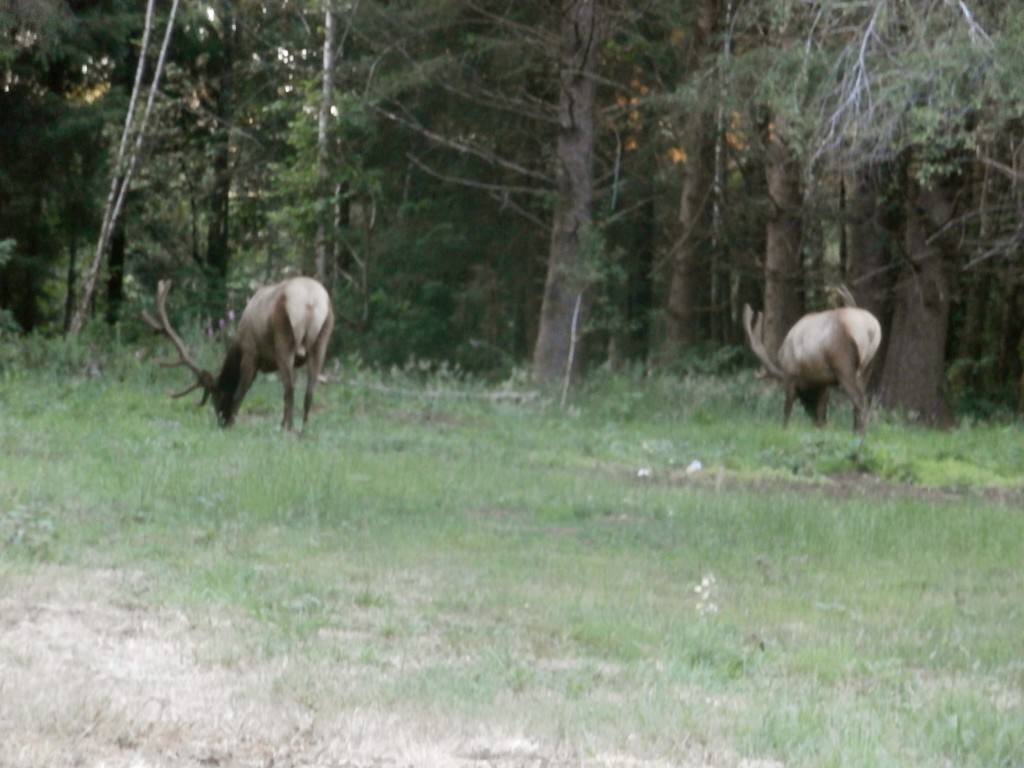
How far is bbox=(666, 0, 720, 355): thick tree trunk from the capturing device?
28822mm

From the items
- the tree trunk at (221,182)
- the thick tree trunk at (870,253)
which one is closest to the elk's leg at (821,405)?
the thick tree trunk at (870,253)

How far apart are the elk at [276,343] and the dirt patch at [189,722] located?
1101 centimetres

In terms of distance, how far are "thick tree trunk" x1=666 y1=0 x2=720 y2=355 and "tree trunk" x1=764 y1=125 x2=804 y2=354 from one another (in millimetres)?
1351

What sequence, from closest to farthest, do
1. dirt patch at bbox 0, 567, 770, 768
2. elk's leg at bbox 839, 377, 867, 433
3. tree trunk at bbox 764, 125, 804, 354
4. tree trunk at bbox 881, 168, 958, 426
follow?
dirt patch at bbox 0, 567, 770, 768
elk's leg at bbox 839, 377, 867, 433
tree trunk at bbox 881, 168, 958, 426
tree trunk at bbox 764, 125, 804, 354

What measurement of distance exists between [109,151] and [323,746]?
26742 millimetres

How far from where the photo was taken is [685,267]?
3284 centimetres

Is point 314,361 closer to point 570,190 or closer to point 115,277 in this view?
point 570,190

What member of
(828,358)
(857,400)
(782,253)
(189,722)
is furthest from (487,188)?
(189,722)

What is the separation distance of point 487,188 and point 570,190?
3.46 metres

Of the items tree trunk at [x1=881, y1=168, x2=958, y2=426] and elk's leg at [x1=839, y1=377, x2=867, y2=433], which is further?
tree trunk at [x1=881, y1=168, x2=958, y2=426]

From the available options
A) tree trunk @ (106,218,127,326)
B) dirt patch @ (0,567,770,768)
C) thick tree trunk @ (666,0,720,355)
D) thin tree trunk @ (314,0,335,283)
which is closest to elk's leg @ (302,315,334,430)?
thick tree trunk @ (666,0,720,355)

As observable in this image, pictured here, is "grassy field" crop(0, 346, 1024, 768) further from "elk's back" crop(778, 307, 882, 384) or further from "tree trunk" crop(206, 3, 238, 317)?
"tree trunk" crop(206, 3, 238, 317)

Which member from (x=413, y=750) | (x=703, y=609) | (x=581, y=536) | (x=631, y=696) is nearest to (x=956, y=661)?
(x=703, y=609)

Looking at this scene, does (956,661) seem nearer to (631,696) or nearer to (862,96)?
(631,696)
